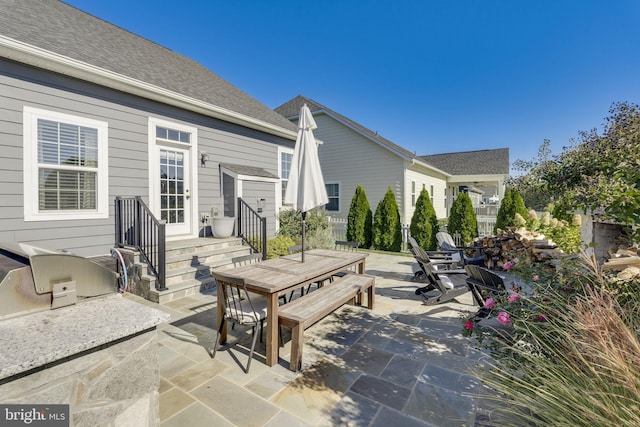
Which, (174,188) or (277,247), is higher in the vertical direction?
(174,188)

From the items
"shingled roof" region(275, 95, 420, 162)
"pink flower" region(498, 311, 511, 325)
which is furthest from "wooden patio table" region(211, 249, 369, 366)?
"shingled roof" region(275, 95, 420, 162)

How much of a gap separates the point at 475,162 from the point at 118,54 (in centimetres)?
1927

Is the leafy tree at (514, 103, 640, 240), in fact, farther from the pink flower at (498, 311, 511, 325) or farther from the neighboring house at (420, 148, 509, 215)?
the neighboring house at (420, 148, 509, 215)

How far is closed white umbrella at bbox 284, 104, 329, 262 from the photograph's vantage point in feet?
13.5

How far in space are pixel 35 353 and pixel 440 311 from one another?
4.53 meters

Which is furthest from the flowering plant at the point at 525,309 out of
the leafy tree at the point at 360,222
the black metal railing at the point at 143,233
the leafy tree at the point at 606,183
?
the leafy tree at the point at 360,222

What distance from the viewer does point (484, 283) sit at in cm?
322

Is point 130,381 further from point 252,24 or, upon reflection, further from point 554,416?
point 252,24

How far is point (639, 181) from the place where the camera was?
5.95ft

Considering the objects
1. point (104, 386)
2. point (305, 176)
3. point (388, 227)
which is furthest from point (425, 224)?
point (104, 386)

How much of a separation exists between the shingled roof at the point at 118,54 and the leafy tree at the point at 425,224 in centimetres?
518

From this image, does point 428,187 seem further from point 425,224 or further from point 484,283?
point 484,283

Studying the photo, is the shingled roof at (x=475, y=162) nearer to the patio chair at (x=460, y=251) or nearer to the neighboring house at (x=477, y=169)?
the neighboring house at (x=477, y=169)

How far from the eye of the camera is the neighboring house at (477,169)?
52.7ft
